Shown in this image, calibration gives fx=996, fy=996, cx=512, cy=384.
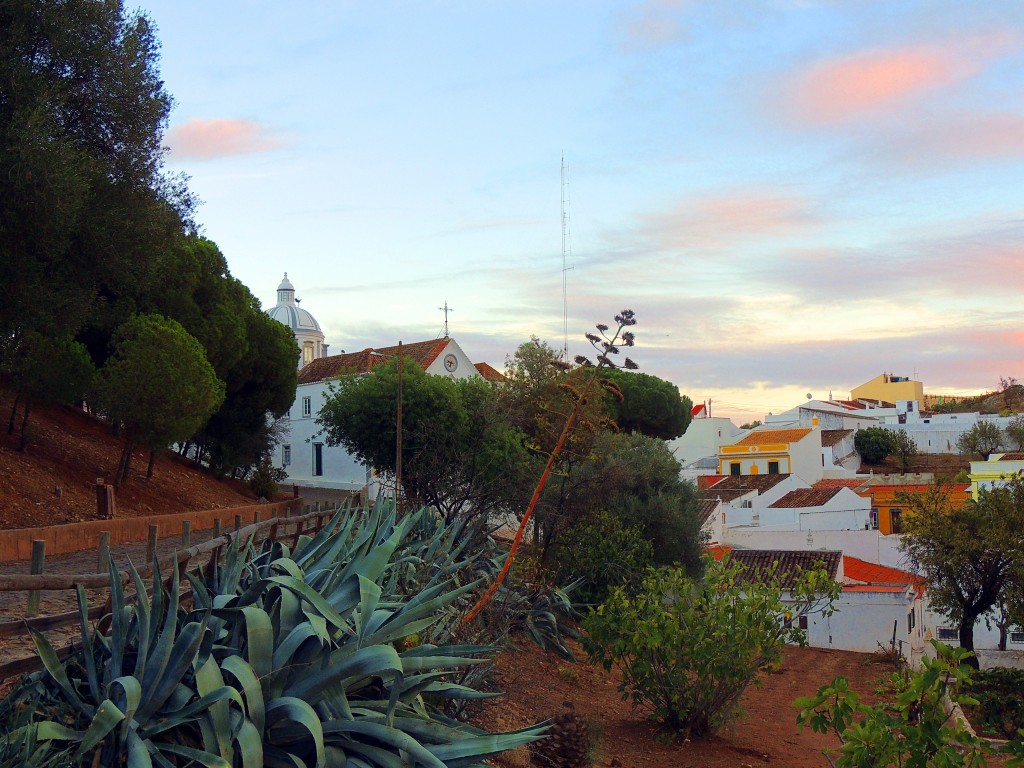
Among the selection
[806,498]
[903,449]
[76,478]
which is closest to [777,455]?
[806,498]

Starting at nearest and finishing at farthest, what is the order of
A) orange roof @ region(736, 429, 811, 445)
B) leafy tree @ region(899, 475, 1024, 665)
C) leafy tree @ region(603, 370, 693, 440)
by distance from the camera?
1. leafy tree @ region(899, 475, 1024, 665)
2. leafy tree @ region(603, 370, 693, 440)
3. orange roof @ region(736, 429, 811, 445)

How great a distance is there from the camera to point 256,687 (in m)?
5.61

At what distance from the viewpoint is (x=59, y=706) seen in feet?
18.5

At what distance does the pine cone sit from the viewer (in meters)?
9.27

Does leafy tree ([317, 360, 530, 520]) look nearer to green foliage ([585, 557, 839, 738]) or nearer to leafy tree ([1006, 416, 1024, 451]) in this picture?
green foliage ([585, 557, 839, 738])

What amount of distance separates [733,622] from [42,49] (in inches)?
525

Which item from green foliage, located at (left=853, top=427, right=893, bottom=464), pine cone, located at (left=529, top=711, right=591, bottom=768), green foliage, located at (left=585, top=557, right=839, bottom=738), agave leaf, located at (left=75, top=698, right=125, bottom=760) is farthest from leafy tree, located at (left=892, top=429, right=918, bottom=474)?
agave leaf, located at (left=75, top=698, right=125, bottom=760)

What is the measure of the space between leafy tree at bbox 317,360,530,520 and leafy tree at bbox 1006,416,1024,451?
5547cm

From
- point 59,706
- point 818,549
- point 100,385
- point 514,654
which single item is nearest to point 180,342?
point 100,385

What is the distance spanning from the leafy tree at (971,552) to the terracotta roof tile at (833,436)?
155ft

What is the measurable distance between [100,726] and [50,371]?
20986 mm

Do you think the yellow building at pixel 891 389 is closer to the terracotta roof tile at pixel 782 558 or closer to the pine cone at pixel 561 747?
the terracotta roof tile at pixel 782 558

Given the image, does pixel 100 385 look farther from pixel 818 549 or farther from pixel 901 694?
pixel 818 549

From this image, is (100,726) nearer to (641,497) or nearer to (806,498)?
(641,497)
